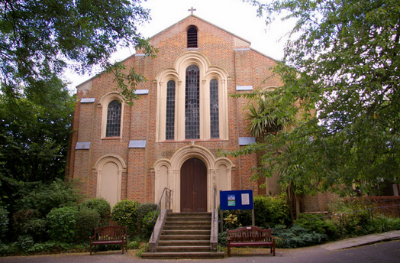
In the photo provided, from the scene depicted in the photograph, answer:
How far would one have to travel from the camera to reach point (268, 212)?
45.2 feet

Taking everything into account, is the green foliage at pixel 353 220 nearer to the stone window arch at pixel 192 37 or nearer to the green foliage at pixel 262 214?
the green foliage at pixel 262 214

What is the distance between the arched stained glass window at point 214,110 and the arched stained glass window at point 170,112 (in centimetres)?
198

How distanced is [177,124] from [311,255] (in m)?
9.03

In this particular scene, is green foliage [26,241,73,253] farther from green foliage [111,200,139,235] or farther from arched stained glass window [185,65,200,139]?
arched stained glass window [185,65,200,139]

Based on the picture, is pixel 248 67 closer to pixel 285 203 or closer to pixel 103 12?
pixel 285 203

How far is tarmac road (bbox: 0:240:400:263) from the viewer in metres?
9.10

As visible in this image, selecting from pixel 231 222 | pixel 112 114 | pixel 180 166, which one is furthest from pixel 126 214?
pixel 112 114

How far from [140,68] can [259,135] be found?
23.7ft

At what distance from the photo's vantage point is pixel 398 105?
22.1 feet

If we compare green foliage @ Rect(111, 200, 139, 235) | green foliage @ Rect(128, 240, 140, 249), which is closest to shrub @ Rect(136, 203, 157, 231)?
green foliage @ Rect(111, 200, 139, 235)

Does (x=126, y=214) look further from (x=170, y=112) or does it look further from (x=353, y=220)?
(x=353, y=220)

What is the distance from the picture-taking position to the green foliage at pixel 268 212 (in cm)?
1361

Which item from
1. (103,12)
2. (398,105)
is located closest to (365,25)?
(398,105)

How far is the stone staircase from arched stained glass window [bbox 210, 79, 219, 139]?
4.34m
